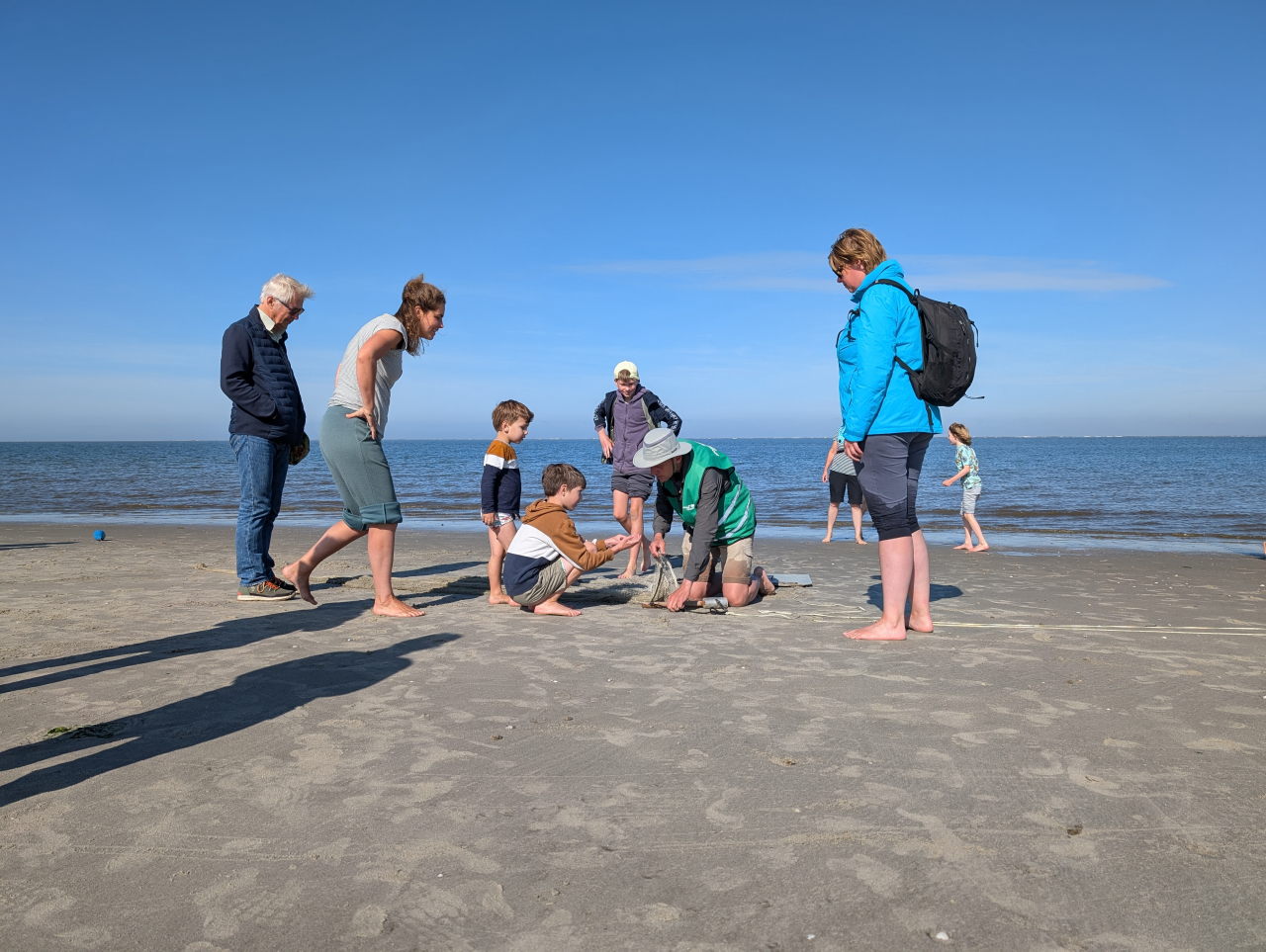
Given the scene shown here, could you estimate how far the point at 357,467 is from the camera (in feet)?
17.5

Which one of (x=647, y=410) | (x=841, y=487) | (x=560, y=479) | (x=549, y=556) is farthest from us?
(x=841, y=487)

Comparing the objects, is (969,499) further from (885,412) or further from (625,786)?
(625,786)

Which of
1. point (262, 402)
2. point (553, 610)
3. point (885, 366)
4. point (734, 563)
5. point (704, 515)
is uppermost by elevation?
point (885, 366)

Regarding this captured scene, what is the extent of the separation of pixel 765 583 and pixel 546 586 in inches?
71.4

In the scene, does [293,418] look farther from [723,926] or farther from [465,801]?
[723,926]

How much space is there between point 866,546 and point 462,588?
610 cm

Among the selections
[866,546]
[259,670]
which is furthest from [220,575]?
[866,546]

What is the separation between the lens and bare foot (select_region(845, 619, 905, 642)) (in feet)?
15.9

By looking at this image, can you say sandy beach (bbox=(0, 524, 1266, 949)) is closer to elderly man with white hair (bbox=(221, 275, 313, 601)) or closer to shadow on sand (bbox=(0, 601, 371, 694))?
shadow on sand (bbox=(0, 601, 371, 694))

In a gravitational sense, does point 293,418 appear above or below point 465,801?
above

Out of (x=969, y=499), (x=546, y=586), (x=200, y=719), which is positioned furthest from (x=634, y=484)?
(x=969, y=499)

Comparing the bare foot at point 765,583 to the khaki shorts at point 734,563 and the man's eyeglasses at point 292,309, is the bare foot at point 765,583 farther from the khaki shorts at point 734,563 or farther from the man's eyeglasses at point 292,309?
the man's eyeglasses at point 292,309

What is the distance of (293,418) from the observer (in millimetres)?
6090

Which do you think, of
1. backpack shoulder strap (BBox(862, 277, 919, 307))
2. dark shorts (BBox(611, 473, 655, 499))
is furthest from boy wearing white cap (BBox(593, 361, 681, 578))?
backpack shoulder strap (BBox(862, 277, 919, 307))
